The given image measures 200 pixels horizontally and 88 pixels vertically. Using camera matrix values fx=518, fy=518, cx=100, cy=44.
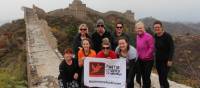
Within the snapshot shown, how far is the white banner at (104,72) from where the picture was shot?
10.5 metres

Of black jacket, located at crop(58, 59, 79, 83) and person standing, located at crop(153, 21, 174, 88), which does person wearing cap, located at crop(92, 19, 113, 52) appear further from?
black jacket, located at crop(58, 59, 79, 83)

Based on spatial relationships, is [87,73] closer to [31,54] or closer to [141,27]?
[141,27]

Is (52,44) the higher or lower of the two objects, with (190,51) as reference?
higher

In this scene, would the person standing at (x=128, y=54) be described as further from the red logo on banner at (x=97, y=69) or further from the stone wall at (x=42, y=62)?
the stone wall at (x=42, y=62)

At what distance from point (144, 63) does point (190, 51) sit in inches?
2596

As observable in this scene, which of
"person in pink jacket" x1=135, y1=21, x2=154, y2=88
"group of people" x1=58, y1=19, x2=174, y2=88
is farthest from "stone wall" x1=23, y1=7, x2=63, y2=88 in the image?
"person in pink jacket" x1=135, y1=21, x2=154, y2=88

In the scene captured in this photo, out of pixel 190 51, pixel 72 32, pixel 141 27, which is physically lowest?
pixel 190 51

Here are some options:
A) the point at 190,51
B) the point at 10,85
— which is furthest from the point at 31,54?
the point at 190,51

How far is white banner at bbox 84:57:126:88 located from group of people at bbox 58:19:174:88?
12cm

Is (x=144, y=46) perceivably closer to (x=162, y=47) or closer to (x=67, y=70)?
(x=162, y=47)

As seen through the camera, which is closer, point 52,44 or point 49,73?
point 49,73

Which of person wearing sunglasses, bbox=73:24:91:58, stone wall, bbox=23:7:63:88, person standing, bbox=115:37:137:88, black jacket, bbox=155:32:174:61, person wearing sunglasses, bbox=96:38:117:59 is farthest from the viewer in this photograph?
stone wall, bbox=23:7:63:88

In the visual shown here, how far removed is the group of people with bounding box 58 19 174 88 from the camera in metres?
10.5

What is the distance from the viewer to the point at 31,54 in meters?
22.5
